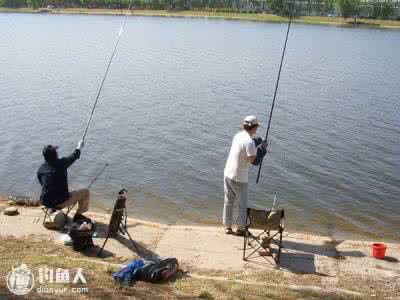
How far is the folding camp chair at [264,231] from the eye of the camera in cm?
812

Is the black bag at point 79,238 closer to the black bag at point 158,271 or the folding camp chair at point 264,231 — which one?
the black bag at point 158,271

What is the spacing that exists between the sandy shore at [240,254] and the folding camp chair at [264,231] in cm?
16

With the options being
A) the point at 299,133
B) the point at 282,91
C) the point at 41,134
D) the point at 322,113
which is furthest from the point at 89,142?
the point at 282,91

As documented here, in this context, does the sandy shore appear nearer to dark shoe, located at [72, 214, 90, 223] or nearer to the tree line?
dark shoe, located at [72, 214, 90, 223]

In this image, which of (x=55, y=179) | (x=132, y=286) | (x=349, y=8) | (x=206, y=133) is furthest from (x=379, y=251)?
(x=349, y=8)

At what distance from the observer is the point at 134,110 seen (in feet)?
71.8

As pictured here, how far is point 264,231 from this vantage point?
845 centimetres

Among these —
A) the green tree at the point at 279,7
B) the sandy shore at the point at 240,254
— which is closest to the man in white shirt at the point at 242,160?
the sandy shore at the point at 240,254

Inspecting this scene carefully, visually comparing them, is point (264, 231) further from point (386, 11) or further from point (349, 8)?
point (386, 11)

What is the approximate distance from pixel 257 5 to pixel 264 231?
173m

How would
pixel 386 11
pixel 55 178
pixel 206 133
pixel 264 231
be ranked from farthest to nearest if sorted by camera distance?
pixel 386 11 → pixel 206 133 → pixel 55 178 → pixel 264 231

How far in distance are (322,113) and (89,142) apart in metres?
10.1

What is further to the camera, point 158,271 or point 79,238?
point 79,238

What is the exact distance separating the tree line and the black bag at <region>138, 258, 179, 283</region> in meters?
123
